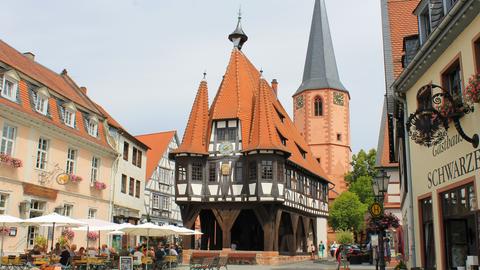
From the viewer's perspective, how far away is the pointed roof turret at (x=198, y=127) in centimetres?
3144

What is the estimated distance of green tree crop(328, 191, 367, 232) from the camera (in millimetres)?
53844

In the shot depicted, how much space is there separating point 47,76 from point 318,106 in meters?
41.9

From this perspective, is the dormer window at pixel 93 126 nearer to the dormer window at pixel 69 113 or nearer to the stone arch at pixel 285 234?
Result: the dormer window at pixel 69 113

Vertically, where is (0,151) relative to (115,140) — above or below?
below

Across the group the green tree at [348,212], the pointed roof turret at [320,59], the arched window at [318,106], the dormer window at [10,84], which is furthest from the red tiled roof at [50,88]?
the pointed roof turret at [320,59]

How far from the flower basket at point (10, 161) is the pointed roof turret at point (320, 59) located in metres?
48.4

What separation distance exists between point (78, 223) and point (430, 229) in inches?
469

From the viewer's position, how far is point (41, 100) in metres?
24.8

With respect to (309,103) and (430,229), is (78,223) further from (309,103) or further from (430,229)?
(309,103)

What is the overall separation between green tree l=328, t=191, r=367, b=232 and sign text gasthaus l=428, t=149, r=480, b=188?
4240cm

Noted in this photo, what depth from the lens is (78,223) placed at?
18703 millimetres

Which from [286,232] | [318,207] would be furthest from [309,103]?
[286,232]

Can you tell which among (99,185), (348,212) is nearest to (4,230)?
(99,185)

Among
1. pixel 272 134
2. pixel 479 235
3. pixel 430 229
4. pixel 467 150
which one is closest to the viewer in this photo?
pixel 479 235
